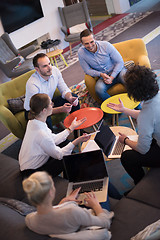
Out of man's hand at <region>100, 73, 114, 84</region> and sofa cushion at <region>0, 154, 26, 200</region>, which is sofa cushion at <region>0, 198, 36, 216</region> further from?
man's hand at <region>100, 73, 114, 84</region>

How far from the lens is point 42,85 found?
4.12 meters

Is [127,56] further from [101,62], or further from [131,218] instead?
[131,218]

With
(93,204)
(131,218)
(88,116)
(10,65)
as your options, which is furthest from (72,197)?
(10,65)

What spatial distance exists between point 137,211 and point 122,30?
6628 mm

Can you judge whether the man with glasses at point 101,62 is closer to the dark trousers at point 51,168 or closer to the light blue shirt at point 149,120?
the dark trousers at point 51,168

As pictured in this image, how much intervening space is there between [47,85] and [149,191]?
2.25m

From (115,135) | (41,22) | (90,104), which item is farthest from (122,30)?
(115,135)

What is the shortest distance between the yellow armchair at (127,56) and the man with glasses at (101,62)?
0.08 m

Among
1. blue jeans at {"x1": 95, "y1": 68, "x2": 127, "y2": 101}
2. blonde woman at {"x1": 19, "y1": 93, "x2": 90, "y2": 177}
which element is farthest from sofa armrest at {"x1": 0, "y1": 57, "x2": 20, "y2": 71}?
blonde woman at {"x1": 19, "y1": 93, "x2": 90, "y2": 177}

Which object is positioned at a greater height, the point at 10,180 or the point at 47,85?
the point at 47,85

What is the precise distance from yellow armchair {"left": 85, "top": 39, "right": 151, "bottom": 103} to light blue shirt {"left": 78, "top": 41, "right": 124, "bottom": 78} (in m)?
0.15

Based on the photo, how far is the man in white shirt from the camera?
3.96m

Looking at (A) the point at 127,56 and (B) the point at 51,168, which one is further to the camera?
(A) the point at 127,56

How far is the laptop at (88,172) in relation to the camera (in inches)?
96.3
